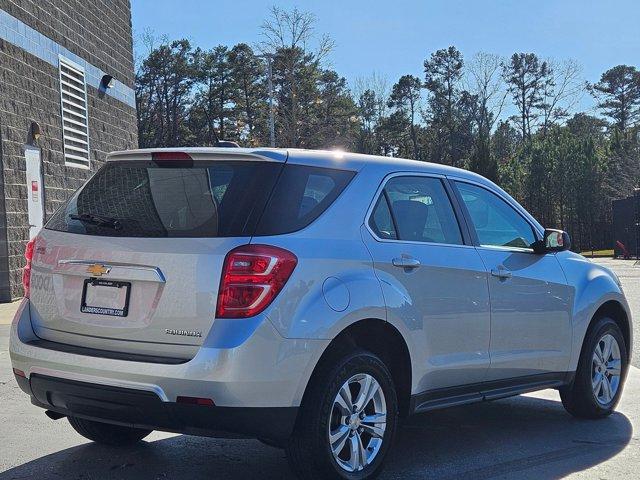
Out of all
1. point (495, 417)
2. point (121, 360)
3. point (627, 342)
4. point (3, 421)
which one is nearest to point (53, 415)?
point (121, 360)

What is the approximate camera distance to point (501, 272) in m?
5.39

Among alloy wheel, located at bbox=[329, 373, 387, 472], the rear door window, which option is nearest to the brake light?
the rear door window

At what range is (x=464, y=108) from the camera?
2982 inches

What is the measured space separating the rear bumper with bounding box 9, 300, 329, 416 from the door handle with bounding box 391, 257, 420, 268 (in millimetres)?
745

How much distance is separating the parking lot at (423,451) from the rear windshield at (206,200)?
143 cm

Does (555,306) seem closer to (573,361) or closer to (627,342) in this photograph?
(573,361)

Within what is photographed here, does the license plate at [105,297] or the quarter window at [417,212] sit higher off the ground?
the quarter window at [417,212]

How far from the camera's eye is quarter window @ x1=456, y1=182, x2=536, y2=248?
5.48 meters

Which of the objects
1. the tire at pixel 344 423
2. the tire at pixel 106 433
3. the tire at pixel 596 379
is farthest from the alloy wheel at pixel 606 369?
the tire at pixel 106 433

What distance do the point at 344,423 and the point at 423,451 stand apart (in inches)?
44.9

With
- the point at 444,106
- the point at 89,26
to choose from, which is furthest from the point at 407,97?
the point at 89,26

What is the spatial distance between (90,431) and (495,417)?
300 centimetres

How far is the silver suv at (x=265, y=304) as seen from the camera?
391 cm

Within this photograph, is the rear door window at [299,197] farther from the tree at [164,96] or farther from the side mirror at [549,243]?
the tree at [164,96]
